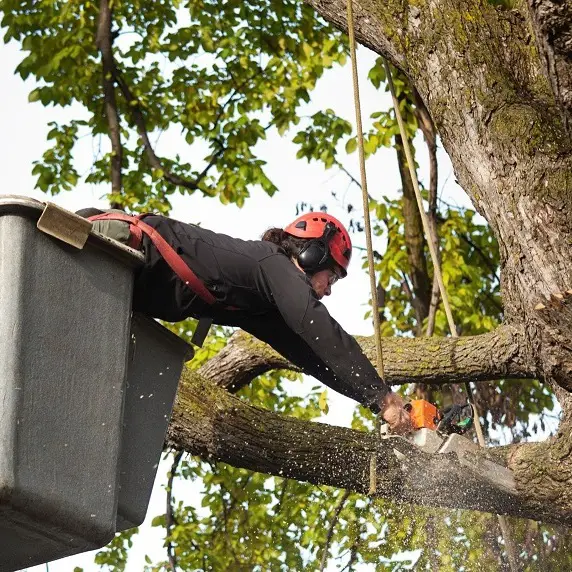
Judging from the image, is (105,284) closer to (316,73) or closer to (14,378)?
(14,378)

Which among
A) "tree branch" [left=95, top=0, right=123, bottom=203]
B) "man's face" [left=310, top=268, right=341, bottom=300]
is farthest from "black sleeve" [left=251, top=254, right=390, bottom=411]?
"tree branch" [left=95, top=0, right=123, bottom=203]

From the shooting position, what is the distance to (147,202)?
30.0 feet

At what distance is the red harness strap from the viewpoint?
378cm

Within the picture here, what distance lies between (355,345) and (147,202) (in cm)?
528

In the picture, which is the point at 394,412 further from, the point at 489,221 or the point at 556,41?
the point at 556,41

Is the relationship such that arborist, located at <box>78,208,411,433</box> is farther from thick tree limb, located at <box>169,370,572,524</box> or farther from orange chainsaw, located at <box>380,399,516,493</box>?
thick tree limb, located at <box>169,370,572,524</box>

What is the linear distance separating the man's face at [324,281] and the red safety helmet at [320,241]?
0.03 meters

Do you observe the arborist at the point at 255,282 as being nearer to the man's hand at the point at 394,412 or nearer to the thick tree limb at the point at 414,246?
the man's hand at the point at 394,412

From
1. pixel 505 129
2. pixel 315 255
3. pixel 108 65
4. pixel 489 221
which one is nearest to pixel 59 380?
pixel 315 255

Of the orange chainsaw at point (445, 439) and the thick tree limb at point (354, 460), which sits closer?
the orange chainsaw at point (445, 439)

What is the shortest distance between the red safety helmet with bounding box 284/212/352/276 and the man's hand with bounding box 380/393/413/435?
1.61 ft

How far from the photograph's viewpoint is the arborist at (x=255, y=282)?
12.4 feet

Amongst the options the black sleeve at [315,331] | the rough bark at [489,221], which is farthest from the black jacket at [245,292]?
the rough bark at [489,221]

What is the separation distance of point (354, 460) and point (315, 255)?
31.2 inches
